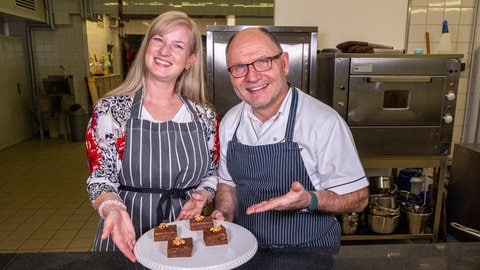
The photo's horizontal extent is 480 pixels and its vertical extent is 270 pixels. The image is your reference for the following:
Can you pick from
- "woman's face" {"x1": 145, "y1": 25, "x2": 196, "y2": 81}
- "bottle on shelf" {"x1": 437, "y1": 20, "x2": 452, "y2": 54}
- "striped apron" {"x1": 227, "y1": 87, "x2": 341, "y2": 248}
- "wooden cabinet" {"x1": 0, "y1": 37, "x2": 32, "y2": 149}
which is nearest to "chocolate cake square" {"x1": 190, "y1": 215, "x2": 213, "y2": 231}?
"striped apron" {"x1": 227, "y1": 87, "x2": 341, "y2": 248}

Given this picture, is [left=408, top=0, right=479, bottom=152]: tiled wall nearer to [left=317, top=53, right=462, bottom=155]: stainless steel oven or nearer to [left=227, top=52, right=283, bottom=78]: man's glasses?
[left=317, top=53, right=462, bottom=155]: stainless steel oven

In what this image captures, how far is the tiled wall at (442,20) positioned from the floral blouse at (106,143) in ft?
8.49

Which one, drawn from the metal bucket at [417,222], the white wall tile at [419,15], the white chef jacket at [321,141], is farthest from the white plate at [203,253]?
the white wall tile at [419,15]

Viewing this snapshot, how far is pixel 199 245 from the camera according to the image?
1140 millimetres

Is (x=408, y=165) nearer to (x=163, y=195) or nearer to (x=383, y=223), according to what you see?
(x=383, y=223)

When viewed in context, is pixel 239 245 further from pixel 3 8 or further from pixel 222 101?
pixel 3 8

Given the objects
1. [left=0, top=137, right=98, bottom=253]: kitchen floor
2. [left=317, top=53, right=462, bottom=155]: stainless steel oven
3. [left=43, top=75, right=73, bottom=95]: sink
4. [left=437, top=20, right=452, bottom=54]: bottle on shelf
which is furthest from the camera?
[left=43, top=75, right=73, bottom=95]: sink

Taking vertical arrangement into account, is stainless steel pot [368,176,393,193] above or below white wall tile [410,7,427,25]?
below

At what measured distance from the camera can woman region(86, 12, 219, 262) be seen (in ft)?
4.82

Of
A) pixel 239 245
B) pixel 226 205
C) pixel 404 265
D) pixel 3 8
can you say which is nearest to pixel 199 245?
pixel 239 245

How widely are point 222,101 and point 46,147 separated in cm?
514

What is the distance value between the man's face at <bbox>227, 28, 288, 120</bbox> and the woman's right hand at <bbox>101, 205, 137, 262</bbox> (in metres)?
0.61

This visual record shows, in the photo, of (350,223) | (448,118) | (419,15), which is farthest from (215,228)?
(419,15)

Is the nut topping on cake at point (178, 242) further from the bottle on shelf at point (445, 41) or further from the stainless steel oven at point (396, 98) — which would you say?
the bottle on shelf at point (445, 41)
